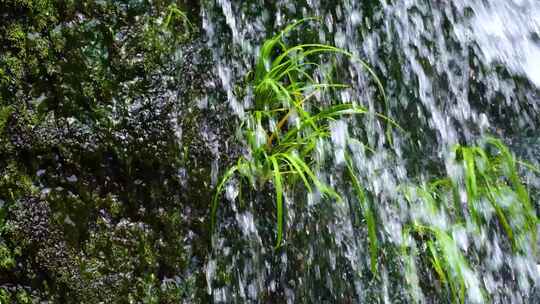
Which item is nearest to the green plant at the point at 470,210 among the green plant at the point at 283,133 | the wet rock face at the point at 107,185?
the green plant at the point at 283,133

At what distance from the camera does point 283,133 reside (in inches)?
96.0

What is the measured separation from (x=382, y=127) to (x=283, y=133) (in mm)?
654

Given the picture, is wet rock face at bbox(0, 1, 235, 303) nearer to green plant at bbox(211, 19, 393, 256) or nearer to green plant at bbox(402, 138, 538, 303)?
green plant at bbox(211, 19, 393, 256)

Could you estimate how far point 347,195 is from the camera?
233cm

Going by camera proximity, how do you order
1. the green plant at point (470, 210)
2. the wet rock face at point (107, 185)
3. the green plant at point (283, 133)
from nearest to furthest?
1. the wet rock face at point (107, 185)
2. the green plant at point (283, 133)
3. the green plant at point (470, 210)

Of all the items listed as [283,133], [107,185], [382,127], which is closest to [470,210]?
[382,127]

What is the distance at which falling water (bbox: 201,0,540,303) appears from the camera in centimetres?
215

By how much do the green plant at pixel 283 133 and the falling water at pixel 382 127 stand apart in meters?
0.07

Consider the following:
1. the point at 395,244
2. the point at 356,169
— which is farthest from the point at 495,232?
the point at 356,169

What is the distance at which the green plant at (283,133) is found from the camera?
207 cm

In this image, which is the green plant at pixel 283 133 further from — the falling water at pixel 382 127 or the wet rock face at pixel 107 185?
the wet rock face at pixel 107 185

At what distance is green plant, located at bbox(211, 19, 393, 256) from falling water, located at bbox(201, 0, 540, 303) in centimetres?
7

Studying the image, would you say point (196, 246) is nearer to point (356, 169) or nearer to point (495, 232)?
point (356, 169)

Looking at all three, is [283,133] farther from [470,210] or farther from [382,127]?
[470,210]
